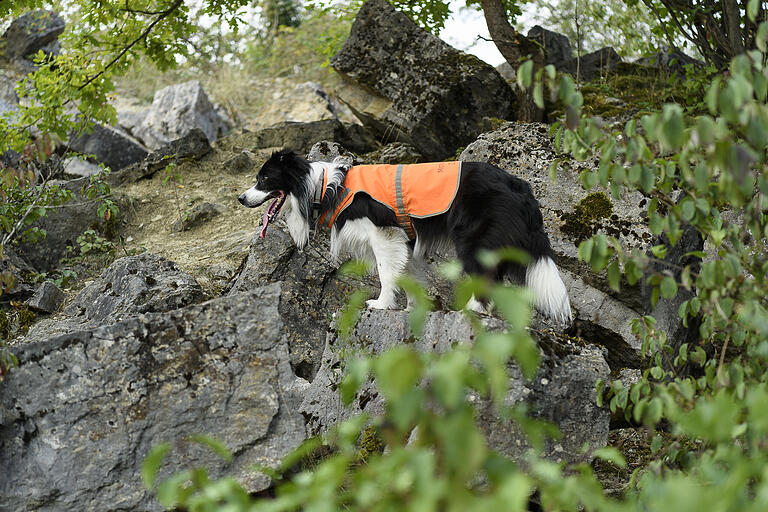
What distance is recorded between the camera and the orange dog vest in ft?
16.2

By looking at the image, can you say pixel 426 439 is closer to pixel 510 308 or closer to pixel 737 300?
pixel 510 308

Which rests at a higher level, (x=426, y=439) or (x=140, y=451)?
(x=426, y=439)

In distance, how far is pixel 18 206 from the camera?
6406 mm

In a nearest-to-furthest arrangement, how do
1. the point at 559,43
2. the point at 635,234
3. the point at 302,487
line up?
1. the point at 302,487
2. the point at 635,234
3. the point at 559,43

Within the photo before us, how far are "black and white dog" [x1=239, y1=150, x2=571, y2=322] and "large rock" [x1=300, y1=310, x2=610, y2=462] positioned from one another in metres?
0.71

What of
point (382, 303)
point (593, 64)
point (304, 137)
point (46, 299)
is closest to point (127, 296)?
point (46, 299)

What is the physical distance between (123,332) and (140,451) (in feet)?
1.84

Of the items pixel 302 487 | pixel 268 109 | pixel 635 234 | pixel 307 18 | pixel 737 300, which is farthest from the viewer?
pixel 307 18

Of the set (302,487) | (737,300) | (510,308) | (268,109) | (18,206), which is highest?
(510,308)

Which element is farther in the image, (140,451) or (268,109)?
(268,109)

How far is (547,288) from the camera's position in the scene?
4535 mm

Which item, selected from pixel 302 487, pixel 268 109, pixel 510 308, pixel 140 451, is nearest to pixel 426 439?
pixel 302 487

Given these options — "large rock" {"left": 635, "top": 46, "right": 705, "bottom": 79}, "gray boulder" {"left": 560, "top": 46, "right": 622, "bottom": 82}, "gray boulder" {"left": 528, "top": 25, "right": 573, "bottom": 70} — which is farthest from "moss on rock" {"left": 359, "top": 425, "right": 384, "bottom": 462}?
"gray boulder" {"left": 528, "top": 25, "right": 573, "bottom": 70}

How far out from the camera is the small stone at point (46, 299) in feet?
19.6
